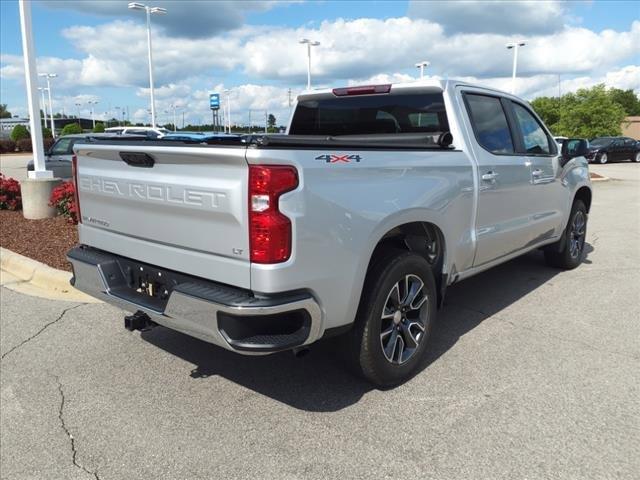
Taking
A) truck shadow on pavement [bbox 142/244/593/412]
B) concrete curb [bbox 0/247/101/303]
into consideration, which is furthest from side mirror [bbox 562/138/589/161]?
concrete curb [bbox 0/247/101/303]

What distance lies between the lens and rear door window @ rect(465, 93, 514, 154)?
4453 mm

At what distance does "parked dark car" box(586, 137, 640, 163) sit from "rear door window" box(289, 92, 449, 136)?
28.9 metres

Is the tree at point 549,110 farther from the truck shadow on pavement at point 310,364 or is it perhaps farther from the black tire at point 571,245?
the truck shadow on pavement at point 310,364

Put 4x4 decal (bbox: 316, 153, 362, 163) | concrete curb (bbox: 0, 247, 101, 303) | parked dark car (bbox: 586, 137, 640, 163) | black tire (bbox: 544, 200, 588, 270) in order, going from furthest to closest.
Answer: parked dark car (bbox: 586, 137, 640, 163) < black tire (bbox: 544, 200, 588, 270) < concrete curb (bbox: 0, 247, 101, 303) < 4x4 decal (bbox: 316, 153, 362, 163)

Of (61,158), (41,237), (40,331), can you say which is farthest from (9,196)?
(40,331)

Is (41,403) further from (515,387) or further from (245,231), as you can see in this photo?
(515,387)

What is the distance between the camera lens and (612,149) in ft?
100

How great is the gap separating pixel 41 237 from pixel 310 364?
5346 mm

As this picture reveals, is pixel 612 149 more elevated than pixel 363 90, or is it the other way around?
pixel 363 90

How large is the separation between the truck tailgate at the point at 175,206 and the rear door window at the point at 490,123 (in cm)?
244

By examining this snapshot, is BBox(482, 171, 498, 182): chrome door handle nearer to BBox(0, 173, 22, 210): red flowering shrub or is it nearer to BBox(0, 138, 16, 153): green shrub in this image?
BBox(0, 173, 22, 210): red flowering shrub

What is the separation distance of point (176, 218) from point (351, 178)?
3.27 feet

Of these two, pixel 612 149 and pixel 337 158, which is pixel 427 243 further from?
pixel 612 149

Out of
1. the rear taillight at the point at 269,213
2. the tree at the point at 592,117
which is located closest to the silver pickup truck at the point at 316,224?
the rear taillight at the point at 269,213
